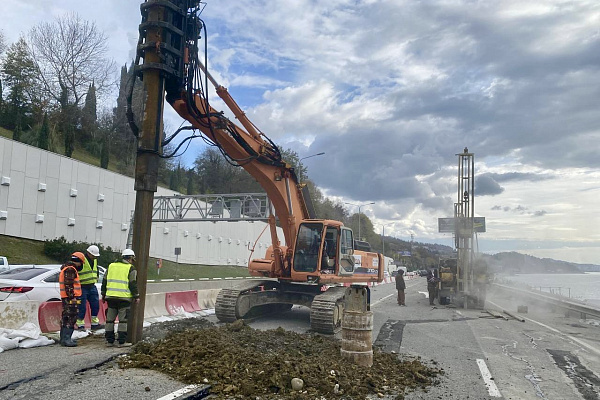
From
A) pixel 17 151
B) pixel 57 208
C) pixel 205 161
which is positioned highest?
pixel 205 161

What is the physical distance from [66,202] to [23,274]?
21.2 metres

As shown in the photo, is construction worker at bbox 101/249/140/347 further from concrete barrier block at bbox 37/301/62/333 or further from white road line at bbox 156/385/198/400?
white road line at bbox 156/385/198/400

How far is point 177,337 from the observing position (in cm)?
880

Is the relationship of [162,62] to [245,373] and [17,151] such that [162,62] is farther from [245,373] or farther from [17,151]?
[17,151]

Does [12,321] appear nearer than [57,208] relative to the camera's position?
Yes

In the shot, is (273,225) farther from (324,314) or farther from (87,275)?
(87,275)

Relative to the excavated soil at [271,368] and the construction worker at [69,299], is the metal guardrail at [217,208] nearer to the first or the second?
the construction worker at [69,299]

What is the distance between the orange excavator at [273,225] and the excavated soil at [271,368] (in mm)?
3417

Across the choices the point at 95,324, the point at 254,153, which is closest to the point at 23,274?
the point at 95,324

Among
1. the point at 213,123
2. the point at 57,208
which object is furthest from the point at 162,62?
the point at 57,208

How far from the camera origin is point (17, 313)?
31.7 feet

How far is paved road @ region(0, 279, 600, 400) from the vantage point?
6.64 metres

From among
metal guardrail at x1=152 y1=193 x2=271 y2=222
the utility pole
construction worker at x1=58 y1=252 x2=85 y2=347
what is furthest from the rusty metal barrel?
metal guardrail at x1=152 y1=193 x2=271 y2=222

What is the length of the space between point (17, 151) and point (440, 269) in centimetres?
2316
